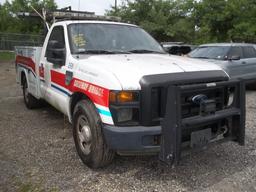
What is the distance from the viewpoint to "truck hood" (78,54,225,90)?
398cm

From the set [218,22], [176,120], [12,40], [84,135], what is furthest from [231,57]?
[12,40]

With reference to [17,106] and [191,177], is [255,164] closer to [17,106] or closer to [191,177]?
[191,177]

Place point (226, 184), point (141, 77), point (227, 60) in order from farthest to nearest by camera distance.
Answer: point (227, 60), point (226, 184), point (141, 77)

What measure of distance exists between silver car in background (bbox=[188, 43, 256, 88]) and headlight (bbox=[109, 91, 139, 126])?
631 centimetres

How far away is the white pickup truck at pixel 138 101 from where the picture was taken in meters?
3.92

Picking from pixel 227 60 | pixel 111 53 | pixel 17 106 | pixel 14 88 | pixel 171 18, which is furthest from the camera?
pixel 171 18

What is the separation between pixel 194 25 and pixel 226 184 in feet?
81.0

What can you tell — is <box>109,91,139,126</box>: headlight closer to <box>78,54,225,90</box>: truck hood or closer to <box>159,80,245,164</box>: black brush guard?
<box>78,54,225,90</box>: truck hood

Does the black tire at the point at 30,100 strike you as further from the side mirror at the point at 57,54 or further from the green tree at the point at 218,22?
the green tree at the point at 218,22

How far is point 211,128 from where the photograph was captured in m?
4.38

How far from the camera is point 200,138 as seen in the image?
411 cm

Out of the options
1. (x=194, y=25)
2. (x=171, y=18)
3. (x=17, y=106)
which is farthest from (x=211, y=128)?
(x=171, y=18)

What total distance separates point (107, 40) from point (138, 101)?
5.90ft

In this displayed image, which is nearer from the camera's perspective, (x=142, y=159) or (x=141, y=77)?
(x=141, y=77)
